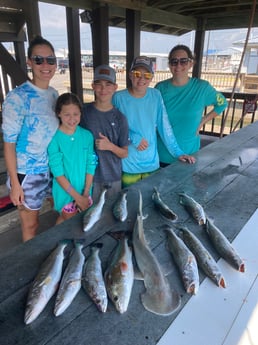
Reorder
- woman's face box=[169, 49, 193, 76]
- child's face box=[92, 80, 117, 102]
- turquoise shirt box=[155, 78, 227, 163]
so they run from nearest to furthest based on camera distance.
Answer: child's face box=[92, 80, 117, 102]
woman's face box=[169, 49, 193, 76]
turquoise shirt box=[155, 78, 227, 163]

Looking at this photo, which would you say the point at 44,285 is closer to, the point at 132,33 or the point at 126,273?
the point at 126,273

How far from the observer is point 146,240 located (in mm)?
1370

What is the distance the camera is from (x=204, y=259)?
3.99ft

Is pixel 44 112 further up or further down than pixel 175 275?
further up

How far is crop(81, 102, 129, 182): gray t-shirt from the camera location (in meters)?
2.14

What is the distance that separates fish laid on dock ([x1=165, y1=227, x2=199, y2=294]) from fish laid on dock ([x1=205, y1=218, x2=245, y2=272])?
16cm

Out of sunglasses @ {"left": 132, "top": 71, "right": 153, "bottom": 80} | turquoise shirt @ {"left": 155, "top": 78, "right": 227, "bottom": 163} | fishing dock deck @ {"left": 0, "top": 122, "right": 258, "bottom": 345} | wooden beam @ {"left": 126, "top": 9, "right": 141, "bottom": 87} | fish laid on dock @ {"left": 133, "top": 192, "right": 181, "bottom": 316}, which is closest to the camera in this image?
fishing dock deck @ {"left": 0, "top": 122, "right": 258, "bottom": 345}

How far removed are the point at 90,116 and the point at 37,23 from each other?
2870mm

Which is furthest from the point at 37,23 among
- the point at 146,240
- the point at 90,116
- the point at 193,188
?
the point at 146,240

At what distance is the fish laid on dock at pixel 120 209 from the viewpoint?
61.7 inches

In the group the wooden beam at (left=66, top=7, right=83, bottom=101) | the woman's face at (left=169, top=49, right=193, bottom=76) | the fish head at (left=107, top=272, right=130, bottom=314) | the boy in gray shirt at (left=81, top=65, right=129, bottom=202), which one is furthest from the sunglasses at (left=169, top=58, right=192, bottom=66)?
the wooden beam at (left=66, top=7, right=83, bottom=101)

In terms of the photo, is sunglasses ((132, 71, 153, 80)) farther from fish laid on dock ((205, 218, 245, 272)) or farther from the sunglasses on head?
fish laid on dock ((205, 218, 245, 272))

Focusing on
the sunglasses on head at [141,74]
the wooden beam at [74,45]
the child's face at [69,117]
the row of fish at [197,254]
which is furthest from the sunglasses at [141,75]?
the wooden beam at [74,45]

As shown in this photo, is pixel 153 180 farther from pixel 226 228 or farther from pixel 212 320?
pixel 212 320
